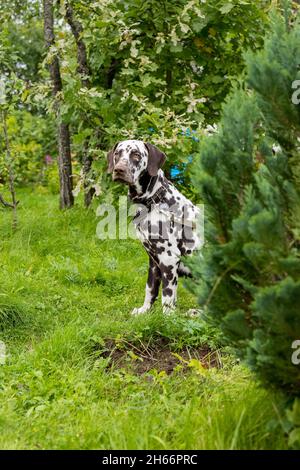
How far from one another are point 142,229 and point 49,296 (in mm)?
1159

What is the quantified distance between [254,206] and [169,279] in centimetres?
305

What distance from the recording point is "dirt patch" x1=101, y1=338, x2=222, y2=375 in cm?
448

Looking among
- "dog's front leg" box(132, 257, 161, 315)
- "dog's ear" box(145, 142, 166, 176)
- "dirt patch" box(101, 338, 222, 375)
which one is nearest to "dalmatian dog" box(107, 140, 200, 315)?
"dog's ear" box(145, 142, 166, 176)

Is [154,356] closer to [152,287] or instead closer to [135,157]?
[152,287]

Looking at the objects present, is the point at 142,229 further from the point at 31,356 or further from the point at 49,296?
the point at 31,356

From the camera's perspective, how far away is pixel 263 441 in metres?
3.11

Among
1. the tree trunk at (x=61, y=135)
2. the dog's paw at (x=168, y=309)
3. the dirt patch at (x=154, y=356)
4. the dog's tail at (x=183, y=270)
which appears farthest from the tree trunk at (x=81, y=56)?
the dirt patch at (x=154, y=356)

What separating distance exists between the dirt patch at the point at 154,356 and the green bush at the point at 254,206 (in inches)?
54.0

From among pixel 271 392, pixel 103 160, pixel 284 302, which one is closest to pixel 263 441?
pixel 271 392

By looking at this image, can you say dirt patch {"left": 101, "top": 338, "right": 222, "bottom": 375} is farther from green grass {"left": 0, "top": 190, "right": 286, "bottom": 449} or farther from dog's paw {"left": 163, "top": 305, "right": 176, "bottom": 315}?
dog's paw {"left": 163, "top": 305, "right": 176, "bottom": 315}

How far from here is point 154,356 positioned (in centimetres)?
470

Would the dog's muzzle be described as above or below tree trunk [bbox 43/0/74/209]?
below

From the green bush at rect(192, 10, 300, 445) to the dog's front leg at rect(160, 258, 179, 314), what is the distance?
256 cm

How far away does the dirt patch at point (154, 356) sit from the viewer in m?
4.48
